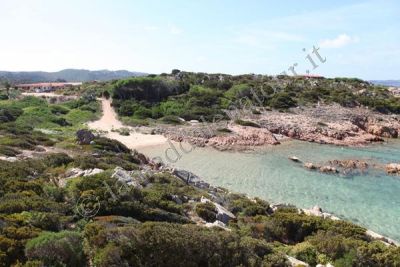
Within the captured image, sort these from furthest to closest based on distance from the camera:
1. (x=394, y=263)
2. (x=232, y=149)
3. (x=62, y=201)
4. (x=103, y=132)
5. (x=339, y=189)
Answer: (x=103, y=132)
(x=232, y=149)
(x=339, y=189)
(x=62, y=201)
(x=394, y=263)

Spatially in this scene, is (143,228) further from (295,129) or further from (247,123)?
(295,129)

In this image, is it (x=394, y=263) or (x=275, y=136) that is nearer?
(x=394, y=263)

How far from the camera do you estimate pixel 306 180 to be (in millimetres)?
26297

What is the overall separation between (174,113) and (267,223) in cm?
3492

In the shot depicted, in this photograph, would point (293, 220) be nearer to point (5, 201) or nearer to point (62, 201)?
point (62, 201)

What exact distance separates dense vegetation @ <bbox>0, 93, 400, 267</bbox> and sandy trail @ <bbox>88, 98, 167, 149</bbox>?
14.2m

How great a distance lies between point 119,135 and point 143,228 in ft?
97.3

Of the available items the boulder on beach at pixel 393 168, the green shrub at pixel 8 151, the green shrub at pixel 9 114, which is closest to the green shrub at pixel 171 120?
the green shrub at pixel 9 114

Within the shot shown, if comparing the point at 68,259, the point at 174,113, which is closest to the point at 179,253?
the point at 68,259

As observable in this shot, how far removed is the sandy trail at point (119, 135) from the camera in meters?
36.1

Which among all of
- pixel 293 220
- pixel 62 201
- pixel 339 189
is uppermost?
pixel 62 201

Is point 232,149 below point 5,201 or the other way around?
below

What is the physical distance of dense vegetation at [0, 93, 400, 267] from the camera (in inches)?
362

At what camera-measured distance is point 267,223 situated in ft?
48.5
